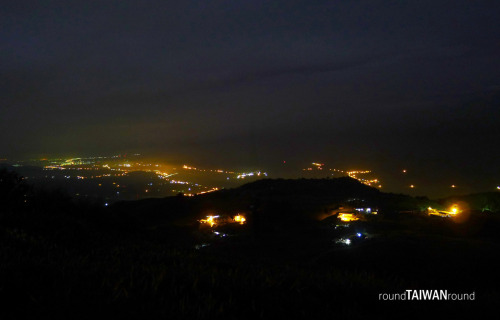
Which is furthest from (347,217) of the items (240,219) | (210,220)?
(210,220)

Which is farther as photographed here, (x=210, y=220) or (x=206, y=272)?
(x=210, y=220)

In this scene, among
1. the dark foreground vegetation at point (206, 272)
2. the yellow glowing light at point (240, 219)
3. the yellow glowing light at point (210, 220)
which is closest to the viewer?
the dark foreground vegetation at point (206, 272)

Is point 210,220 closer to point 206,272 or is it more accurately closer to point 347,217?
point 347,217

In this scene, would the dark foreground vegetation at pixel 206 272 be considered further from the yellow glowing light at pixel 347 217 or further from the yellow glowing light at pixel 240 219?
the yellow glowing light at pixel 240 219

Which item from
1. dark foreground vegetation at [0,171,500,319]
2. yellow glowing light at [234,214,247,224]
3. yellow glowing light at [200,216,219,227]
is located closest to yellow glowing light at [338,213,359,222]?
dark foreground vegetation at [0,171,500,319]

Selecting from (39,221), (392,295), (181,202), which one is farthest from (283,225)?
(392,295)

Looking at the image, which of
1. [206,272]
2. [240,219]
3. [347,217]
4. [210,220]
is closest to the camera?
[206,272]

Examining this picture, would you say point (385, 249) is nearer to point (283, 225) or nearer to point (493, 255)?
point (493, 255)

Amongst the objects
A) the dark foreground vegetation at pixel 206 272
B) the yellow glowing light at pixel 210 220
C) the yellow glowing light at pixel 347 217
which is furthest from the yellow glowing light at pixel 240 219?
the yellow glowing light at pixel 347 217
